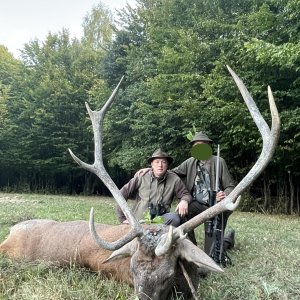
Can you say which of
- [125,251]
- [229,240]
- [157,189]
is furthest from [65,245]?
[229,240]

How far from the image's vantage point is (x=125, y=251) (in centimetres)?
366

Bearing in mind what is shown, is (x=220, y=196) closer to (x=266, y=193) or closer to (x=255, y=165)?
(x=255, y=165)

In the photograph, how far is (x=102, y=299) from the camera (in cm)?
358

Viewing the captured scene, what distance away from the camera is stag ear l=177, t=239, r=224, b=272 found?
129 inches

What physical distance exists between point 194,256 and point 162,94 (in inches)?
505

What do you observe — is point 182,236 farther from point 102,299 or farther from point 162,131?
point 162,131

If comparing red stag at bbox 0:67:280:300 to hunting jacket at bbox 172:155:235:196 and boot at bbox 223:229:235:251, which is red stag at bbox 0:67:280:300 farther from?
boot at bbox 223:229:235:251

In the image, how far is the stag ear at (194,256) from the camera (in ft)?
10.7

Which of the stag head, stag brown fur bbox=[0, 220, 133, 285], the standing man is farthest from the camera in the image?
the standing man

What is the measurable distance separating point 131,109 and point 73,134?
6829 millimetres

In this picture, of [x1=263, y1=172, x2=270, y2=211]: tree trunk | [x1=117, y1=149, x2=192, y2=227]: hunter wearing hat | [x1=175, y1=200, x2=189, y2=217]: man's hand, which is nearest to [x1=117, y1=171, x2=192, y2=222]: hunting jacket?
[x1=117, y1=149, x2=192, y2=227]: hunter wearing hat

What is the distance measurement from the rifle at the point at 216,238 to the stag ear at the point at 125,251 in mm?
1510

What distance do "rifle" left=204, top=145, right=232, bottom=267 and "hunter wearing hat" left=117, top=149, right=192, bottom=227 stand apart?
1.16 ft

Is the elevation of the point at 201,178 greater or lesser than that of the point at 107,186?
greater
